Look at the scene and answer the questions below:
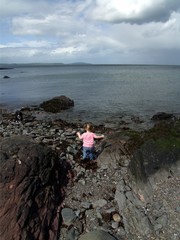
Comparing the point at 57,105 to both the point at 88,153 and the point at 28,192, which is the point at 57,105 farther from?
the point at 28,192

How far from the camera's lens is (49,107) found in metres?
33.4

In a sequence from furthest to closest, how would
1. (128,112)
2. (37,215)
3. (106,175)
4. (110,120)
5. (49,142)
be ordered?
1. (128,112)
2. (110,120)
3. (49,142)
4. (106,175)
5. (37,215)

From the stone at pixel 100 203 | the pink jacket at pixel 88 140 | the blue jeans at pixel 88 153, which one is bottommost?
the stone at pixel 100 203

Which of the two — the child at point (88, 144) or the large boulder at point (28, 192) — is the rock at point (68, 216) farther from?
the child at point (88, 144)

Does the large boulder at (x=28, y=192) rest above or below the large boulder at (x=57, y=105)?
above

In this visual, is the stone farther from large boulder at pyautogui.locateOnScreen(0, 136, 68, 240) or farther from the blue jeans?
the blue jeans

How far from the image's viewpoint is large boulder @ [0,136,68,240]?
8.58 metres

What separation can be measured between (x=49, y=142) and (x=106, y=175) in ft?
19.1

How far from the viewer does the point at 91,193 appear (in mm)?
11047

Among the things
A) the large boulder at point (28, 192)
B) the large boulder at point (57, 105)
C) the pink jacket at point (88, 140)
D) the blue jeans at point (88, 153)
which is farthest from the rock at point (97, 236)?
the large boulder at point (57, 105)

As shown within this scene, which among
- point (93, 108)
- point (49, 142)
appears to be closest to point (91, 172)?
point (49, 142)

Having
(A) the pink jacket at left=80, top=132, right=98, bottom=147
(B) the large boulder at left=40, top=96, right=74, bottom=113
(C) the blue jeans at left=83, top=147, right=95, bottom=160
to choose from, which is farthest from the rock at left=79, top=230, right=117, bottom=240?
(B) the large boulder at left=40, top=96, right=74, bottom=113

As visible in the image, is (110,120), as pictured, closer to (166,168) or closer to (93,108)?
(93,108)

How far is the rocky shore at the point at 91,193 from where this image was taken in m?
8.90
